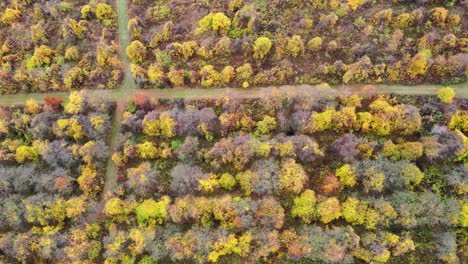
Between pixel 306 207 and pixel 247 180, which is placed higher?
pixel 247 180

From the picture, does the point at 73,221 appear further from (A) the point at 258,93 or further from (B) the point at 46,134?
(A) the point at 258,93

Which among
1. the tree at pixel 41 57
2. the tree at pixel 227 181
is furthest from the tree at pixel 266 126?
the tree at pixel 41 57

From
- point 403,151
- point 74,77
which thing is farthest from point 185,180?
point 403,151

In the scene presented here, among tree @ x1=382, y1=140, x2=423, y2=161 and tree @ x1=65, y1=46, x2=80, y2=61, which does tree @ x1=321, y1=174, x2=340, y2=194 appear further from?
tree @ x1=65, y1=46, x2=80, y2=61

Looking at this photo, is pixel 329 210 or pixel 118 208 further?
pixel 118 208

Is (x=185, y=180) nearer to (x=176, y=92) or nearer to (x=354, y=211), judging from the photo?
(x=176, y=92)

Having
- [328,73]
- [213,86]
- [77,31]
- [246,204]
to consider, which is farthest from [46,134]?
[328,73]

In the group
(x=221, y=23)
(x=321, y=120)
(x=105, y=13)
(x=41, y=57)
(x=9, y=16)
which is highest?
(x=105, y=13)

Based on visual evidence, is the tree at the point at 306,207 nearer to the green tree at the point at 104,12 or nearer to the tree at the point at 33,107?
the tree at the point at 33,107
